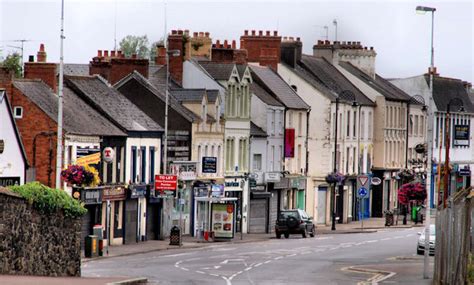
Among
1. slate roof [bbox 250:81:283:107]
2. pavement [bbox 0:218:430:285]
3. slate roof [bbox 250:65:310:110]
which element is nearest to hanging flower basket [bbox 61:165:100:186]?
pavement [bbox 0:218:430:285]

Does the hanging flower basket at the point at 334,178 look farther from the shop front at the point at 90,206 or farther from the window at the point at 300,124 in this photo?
the shop front at the point at 90,206

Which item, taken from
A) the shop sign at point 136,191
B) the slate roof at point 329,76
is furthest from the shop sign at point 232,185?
the slate roof at point 329,76

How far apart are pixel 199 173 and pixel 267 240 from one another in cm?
561

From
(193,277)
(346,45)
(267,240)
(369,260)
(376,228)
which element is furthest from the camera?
(346,45)

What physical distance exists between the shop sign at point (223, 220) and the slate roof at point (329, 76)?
1251 inches

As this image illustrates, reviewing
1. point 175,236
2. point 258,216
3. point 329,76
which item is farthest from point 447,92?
point 175,236

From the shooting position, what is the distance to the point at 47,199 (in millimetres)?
39000

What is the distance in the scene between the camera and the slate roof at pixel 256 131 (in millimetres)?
91625

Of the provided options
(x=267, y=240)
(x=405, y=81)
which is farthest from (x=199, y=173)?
(x=405, y=81)

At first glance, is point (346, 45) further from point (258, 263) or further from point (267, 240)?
point (258, 263)

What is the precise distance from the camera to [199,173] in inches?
3265

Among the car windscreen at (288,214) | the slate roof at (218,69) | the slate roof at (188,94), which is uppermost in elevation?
the slate roof at (218,69)

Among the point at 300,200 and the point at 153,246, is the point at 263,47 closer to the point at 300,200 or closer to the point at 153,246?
the point at 300,200

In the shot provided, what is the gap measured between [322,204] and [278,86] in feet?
34.2
